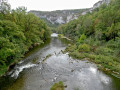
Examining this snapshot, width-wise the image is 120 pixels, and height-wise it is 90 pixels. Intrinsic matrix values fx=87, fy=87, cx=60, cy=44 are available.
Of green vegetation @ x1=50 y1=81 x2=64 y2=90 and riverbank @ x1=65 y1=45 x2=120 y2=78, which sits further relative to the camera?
riverbank @ x1=65 y1=45 x2=120 y2=78

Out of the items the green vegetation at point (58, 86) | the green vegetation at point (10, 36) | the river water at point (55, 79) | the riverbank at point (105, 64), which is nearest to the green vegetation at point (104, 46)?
the riverbank at point (105, 64)

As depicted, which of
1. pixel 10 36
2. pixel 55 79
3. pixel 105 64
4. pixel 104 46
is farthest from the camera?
pixel 104 46

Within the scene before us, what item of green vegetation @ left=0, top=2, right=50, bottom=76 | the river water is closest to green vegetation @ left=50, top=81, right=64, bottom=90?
the river water

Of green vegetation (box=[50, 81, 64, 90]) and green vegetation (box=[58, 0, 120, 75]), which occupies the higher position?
green vegetation (box=[58, 0, 120, 75])

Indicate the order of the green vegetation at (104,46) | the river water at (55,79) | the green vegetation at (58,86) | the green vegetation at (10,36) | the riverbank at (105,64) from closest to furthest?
the green vegetation at (58,86), the green vegetation at (10,36), the river water at (55,79), the riverbank at (105,64), the green vegetation at (104,46)

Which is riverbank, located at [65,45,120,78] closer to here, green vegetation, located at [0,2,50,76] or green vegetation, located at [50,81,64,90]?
green vegetation, located at [50,81,64,90]

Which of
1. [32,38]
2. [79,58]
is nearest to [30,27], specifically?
[32,38]

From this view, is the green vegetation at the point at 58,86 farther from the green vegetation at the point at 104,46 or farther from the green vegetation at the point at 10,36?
the green vegetation at the point at 104,46

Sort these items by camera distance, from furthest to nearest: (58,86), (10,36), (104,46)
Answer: (104,46) → (10,36) → (58,86)

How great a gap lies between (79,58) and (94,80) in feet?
28.9

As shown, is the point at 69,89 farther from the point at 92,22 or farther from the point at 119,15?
the point at 92,22

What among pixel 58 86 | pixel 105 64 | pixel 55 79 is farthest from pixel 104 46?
pixel 58 86

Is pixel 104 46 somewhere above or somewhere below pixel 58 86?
above

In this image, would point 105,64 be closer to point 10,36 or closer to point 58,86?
point 58,86
